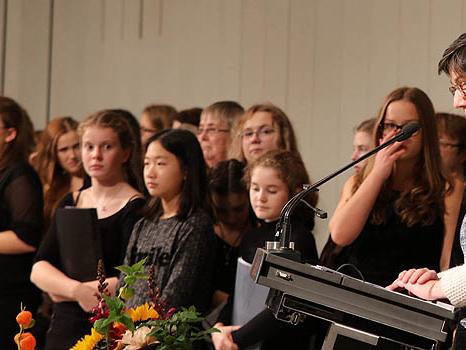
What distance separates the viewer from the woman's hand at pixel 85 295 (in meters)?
4.01

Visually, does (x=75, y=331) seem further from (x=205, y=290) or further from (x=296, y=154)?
(x=296, y=154)

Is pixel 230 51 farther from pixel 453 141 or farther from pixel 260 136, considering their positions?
pixel 453 141

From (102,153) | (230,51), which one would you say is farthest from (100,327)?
(230,51)

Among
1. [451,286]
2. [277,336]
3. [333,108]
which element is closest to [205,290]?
[277,336]

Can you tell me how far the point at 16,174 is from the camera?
14.8 feet

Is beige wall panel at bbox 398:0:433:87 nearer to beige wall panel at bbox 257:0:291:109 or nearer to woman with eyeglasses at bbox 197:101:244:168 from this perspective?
beige wall panel at bbox 257:0:291:109

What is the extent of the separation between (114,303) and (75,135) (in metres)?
2.86

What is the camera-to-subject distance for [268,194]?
3793mm

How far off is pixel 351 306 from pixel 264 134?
196 cm

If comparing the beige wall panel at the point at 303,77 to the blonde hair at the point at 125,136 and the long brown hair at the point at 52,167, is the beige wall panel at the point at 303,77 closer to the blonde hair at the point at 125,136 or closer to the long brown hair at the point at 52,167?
the long brown hair at the point at 52,167

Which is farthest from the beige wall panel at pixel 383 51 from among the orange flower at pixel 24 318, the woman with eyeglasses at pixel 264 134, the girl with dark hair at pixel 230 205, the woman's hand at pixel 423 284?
the orange flower at pixel 24 318

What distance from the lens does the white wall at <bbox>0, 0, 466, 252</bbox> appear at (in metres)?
5.32

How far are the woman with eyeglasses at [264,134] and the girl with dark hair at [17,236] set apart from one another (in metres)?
0.89

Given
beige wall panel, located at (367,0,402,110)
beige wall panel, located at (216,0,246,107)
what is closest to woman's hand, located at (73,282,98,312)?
beige wall panel, located at (367,0,402,110)
